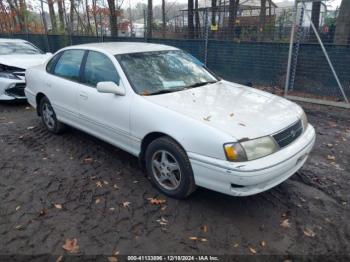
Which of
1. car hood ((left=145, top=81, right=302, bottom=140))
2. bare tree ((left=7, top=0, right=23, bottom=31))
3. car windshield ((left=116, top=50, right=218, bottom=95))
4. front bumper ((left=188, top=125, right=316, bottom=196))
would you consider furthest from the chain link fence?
bare tree ((left=7, top=0, right=23, bottom=31))

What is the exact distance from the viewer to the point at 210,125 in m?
2.99

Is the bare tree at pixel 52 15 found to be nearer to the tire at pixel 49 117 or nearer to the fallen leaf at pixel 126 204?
the tire at pixel 49 117

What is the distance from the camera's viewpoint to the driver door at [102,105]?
12.5 ft

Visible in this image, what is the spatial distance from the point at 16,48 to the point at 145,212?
7148mm

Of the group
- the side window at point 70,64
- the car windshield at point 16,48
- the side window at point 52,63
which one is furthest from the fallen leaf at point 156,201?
the car windshield at point 16,48

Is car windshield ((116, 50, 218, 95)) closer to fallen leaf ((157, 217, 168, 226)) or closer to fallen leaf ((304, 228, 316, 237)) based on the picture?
fallen leaf ((157, 217, 168, 226))

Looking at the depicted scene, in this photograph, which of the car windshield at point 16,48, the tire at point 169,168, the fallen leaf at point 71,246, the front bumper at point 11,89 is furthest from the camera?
the car windshield at point 16,48

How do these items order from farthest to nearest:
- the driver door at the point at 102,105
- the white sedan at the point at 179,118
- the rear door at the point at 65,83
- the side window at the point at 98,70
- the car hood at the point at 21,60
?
the car hood at the point at 21,60 → the rear door at the point at 65,83 → the side window at the point at 98,70 → the driver door at the point at 102,105 → the white sedan at the point at 179,118

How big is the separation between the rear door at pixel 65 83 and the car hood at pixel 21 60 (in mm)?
2501

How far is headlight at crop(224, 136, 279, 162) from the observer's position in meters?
2.85

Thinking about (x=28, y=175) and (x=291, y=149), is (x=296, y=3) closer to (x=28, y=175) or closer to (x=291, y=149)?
(x=291, y=149)

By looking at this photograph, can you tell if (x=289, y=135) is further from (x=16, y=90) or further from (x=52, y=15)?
(x=52, y=15)

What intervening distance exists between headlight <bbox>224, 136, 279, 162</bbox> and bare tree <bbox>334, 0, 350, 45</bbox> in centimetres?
574

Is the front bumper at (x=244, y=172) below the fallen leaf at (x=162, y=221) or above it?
above
